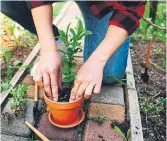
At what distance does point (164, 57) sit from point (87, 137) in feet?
3.91

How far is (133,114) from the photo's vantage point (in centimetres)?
190

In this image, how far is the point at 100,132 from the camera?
178cm

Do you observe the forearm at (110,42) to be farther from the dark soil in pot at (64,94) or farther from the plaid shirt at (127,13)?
the dark soil in pot at (64,94)

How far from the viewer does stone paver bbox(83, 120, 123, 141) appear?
1.74 meters

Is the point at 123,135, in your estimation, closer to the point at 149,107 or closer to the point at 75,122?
the point at 75,122

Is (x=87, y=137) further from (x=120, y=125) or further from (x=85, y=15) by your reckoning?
(x=85, y=15)

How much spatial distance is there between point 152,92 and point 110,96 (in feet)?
1.38

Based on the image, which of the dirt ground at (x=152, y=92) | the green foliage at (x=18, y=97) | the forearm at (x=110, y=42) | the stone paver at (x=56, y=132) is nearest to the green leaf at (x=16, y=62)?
the green foliage at (x=18, y=97)

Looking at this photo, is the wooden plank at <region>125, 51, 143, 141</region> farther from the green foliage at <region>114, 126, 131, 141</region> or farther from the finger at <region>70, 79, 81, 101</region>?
the finger at <region>70, 79, 81, 101</region>

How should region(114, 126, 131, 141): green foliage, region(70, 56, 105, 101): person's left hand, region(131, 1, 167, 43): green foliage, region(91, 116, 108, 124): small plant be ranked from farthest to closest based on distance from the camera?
region(131, 1, 167, 43): green foliage, region(91, 116, 108, 124): small plant, region(114, 126, 131, 141): green foliage, region(70, 56, 105, 101): person's left hand

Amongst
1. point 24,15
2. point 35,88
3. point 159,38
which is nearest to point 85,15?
point 24,15

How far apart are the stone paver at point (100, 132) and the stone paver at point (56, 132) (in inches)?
2.8

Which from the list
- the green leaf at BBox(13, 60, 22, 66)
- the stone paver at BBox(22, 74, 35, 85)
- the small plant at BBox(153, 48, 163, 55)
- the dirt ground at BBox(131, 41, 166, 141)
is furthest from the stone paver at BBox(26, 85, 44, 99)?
the small plant at BBox(153, 48, 163, 55)

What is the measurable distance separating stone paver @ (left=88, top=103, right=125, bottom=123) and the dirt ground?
0.22 meters
